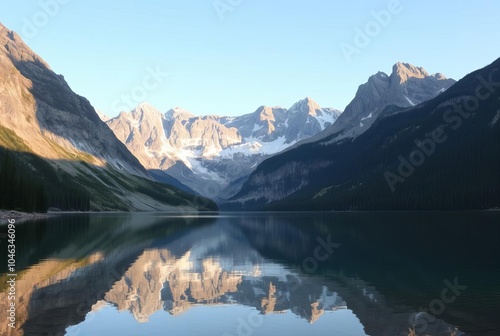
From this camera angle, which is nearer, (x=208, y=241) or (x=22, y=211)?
(x=208, y=241)

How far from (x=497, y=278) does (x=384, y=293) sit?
40.3 ft

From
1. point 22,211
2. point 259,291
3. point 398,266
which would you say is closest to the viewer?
point 259,291

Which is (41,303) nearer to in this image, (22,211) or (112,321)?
(112,321)

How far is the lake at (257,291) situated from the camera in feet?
104

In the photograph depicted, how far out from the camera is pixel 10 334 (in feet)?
91.2

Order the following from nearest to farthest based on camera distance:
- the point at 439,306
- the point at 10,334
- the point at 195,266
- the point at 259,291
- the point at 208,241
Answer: the point at 10,334
the point at 439,306
the point at 259,291
the point at 195,266
the point at 208,241

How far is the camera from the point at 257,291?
147ft

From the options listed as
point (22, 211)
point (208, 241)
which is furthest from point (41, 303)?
point (22, 211)

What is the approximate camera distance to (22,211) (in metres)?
158

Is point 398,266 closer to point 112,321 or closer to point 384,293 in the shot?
point 384,293

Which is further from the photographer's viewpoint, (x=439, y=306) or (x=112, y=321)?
(x=439, y=306)

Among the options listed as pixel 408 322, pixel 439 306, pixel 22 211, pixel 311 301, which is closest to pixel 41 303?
pixel 311 301

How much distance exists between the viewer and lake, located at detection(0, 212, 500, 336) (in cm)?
3158

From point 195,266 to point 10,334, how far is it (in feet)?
110
